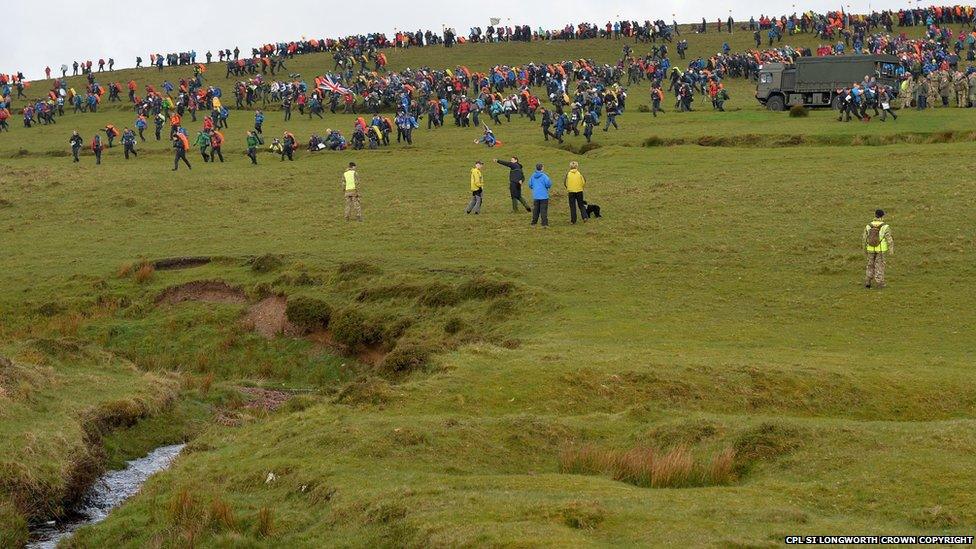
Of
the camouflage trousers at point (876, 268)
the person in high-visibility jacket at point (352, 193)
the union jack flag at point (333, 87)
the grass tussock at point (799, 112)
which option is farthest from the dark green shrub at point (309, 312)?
the union jack flag at point (333, 87)

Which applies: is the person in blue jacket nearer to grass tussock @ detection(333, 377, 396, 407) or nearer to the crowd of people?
grass tussock @ detection(333, 377, 396, 407)

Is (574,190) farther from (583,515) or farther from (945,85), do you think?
(945,85)

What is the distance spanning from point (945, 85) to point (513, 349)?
4787 centimetres

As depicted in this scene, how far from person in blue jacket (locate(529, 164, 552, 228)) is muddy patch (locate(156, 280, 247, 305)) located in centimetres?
1012

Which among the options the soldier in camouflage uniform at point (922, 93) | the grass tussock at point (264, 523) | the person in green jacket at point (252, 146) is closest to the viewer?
the grass tussock at point (264, 523)

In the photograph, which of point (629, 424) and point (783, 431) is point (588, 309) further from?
point (783, 431)

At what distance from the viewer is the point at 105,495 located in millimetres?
23266

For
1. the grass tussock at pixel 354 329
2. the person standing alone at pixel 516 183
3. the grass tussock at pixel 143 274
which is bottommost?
the grass tussock at pixel 354 329

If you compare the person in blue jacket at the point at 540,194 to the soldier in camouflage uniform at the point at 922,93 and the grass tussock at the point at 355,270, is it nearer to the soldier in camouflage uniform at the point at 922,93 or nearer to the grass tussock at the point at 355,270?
the grass tussock at the point at 355,270

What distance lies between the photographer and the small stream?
20.8 meters

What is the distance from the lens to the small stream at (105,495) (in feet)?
68.4

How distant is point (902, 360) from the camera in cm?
2692

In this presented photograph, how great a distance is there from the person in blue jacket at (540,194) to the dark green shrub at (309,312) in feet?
29.0

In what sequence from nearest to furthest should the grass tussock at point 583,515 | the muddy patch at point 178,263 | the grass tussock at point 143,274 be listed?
the grass tussock at point 583,515, the grass tussock at point 143,274, the muddy patch at point 178,263
